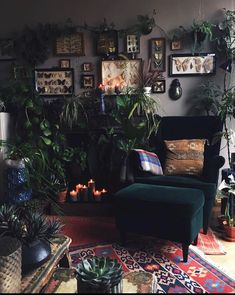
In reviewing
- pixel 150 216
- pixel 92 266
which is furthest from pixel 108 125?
pixel 92 266

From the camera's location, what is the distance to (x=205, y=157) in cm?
317

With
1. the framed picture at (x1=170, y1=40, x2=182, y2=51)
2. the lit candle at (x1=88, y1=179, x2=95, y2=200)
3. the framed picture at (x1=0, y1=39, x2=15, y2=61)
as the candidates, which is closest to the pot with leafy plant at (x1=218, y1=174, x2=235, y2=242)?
the lit candle at (x1=88, y1=179, x2=95, y2=200)

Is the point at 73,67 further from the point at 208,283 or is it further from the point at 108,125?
the point at 208,283

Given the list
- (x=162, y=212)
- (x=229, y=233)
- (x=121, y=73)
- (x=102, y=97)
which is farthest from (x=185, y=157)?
(x=121, y=73)

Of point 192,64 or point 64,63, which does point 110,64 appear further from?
→ point 192,64

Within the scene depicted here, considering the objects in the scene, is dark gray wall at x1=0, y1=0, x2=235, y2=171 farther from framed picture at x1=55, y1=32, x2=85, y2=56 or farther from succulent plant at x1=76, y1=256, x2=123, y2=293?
succulent plant at x1=76, y1=256, x2=123, y2=293

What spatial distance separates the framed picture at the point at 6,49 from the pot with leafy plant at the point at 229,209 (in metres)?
2.81

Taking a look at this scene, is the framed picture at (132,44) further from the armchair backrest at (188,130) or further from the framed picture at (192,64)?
the armchair backrest at (188,130)

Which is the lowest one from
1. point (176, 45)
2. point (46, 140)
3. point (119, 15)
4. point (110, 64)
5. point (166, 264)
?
point (166, 264)

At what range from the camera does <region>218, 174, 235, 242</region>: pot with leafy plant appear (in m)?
2.66

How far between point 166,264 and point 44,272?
1.08 meters

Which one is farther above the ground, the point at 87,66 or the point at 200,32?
the point at 200,32

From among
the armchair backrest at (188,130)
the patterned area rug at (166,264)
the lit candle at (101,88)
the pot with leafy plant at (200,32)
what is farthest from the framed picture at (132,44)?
the patterned area rug at (166,264)

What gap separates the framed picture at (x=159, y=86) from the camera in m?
3.64
